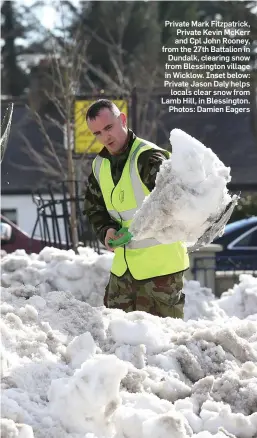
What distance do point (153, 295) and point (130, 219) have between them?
0.47m

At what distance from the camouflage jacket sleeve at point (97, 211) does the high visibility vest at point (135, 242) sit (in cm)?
6

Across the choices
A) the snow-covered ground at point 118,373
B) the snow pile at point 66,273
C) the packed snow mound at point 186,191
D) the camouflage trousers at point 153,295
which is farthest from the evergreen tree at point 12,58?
the snow-covered ground at point 118,373

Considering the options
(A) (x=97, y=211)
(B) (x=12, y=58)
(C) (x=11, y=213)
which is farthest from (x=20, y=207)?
(A) (x=97, y=211)

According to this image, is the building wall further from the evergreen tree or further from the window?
the evergreen tree

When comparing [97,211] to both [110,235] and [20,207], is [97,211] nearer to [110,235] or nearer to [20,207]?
[110,235]

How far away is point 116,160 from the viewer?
446 cm

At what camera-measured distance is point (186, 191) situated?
3.44m

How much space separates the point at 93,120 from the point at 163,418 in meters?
2.21

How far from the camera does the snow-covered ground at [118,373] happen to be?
253 cm

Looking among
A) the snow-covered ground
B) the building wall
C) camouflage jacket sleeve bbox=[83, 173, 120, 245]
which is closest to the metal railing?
camouflage jacket sleeve bbox=[83, 173, 120, 245]

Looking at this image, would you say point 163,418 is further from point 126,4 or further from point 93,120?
point 126,4

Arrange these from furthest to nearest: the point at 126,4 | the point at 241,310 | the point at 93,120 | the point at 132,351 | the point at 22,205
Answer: the point at 126,4 < the point at 22,205 < the point at 241,310 < the point at 93,120 < the point at 132,351

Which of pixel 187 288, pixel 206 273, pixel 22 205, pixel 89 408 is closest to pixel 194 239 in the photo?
pixel 89 408

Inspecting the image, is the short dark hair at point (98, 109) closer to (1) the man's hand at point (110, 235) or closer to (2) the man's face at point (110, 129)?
(2) the man's face at point (110, 129)
